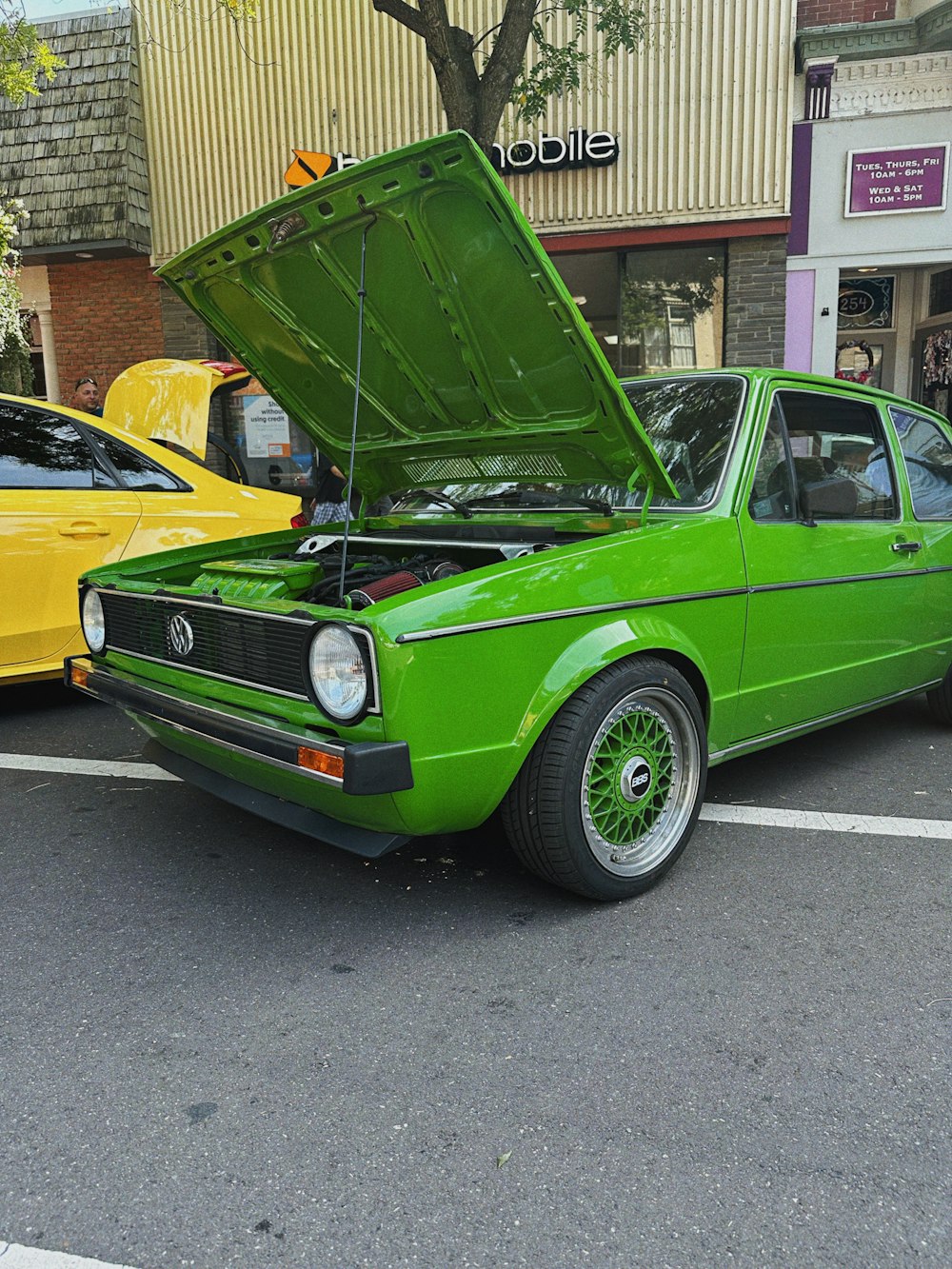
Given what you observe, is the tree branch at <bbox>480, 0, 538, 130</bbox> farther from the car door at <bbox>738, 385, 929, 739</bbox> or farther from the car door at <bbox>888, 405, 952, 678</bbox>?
the car door at <bbox>738, 385, 929, 739</bbox>

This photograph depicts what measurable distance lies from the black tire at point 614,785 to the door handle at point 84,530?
10.4ft

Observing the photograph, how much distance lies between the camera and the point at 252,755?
8.84ft

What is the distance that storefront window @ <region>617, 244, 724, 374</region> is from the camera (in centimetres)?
1113

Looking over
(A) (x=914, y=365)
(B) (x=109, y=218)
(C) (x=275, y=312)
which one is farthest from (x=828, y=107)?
(C) (x=275, y=312)

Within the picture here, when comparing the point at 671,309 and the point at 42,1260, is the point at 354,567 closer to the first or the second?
the point at 42,1260

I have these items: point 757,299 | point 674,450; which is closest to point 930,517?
point 674,450

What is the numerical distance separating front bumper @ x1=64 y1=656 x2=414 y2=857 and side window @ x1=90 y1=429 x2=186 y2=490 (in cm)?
216

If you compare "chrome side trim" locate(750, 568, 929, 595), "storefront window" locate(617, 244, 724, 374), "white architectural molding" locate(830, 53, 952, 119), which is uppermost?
"white architectural molding" locate(830, 53, 952, 119)

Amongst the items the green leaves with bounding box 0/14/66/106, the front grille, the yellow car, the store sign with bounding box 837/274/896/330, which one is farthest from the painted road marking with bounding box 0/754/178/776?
the store sign with bounding box 837/274/896/330

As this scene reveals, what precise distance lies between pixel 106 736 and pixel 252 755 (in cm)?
251

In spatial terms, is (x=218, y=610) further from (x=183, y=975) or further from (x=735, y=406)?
(x=735, y=406)

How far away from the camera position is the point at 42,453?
5.09m

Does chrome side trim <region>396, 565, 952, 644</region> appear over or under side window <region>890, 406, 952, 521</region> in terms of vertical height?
under

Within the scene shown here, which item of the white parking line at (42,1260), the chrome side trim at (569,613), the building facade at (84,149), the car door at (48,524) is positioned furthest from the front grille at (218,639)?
the building facade at (84,149)
